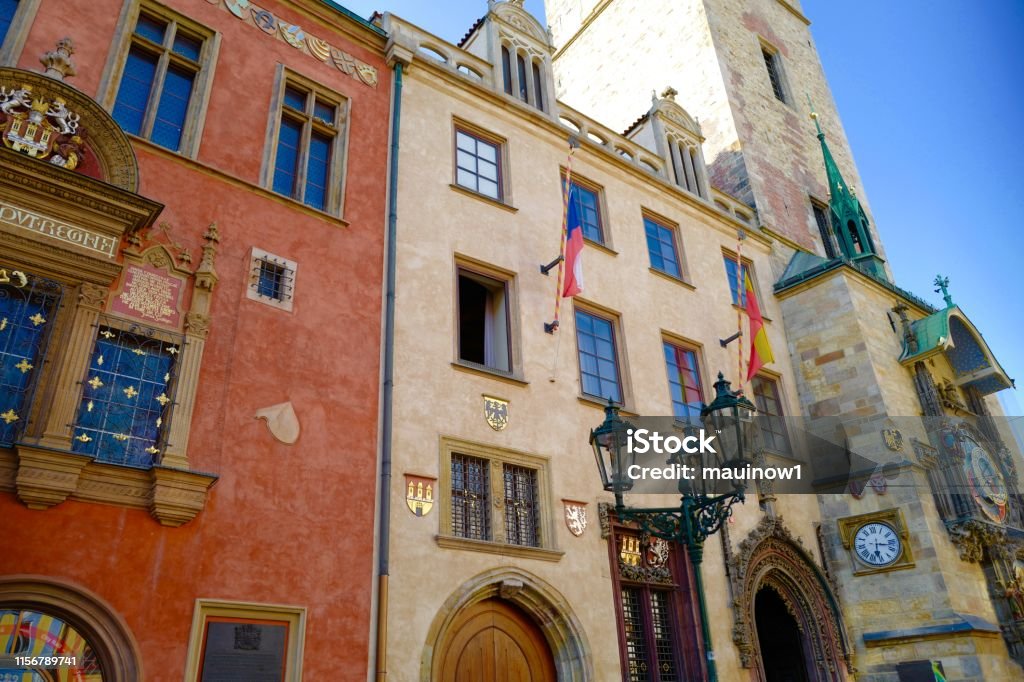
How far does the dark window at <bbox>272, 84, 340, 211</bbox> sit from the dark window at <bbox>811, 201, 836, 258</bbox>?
14568 mm

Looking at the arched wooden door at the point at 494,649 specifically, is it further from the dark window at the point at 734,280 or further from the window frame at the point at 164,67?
the dark window at the point at 734,280

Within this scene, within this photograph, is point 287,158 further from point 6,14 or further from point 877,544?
point 877,544

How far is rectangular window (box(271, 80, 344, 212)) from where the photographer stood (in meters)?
11.1

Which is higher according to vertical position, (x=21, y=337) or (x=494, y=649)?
(x=21, y=337)

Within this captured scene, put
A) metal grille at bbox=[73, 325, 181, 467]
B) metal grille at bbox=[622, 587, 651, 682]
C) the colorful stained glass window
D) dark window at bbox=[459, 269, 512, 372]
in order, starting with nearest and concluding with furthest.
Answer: the colorful stained glass window < metal grille at bbox=[73, 325, 181, 467] < metal grille at bbox=[622, 587, 651, 682] < dark window at bbox=[459, 269, 512, 372]

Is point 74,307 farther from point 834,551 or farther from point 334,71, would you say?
point 834,551

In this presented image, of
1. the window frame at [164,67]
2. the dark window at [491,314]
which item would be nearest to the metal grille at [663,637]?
the dark window at [491,314]

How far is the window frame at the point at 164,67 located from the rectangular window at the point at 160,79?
1 cm

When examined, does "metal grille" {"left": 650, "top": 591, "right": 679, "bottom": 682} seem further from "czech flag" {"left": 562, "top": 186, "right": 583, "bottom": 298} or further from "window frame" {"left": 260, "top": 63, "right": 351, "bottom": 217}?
"window frame" {"left": 260, "top": 63, "right": 351, "bottom": 217}

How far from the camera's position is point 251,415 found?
8977 mm

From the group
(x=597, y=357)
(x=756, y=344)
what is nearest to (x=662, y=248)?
(x=756, y=344)

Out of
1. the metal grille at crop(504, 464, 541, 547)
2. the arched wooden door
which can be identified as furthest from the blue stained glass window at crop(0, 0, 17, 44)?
the arched wooden door

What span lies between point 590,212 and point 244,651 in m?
10.1

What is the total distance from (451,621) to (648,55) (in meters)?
20.3
